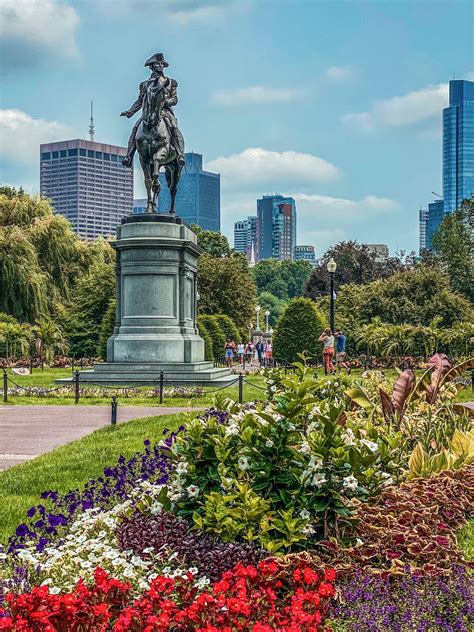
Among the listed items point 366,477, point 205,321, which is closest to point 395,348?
point 205,321

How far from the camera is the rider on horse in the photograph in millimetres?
24930

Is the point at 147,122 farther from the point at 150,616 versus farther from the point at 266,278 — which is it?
the point at 266,278

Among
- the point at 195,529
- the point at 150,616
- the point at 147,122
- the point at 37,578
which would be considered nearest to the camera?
the point at 150,616

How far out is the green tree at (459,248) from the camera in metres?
66.4

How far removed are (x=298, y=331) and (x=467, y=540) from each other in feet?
97.1

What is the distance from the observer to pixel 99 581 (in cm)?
424

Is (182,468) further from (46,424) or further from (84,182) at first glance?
(84,182)

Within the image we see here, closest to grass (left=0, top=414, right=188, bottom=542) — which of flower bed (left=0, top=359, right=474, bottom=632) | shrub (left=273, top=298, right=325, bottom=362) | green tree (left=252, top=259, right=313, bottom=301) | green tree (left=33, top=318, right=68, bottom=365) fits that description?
flower bed (left=0, top=359, right=474, bottom=632)

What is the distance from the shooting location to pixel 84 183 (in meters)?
163

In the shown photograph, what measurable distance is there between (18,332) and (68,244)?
9.55 meters

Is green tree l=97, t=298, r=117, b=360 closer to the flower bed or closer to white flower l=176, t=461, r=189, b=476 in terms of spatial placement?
the flower bed

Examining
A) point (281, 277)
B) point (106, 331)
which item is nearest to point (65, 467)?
point (106, 331)

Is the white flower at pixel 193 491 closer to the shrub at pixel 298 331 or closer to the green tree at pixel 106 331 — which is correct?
the green tree at pixel 106 331

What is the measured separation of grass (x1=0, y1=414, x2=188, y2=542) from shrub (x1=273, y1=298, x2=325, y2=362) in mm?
21790
